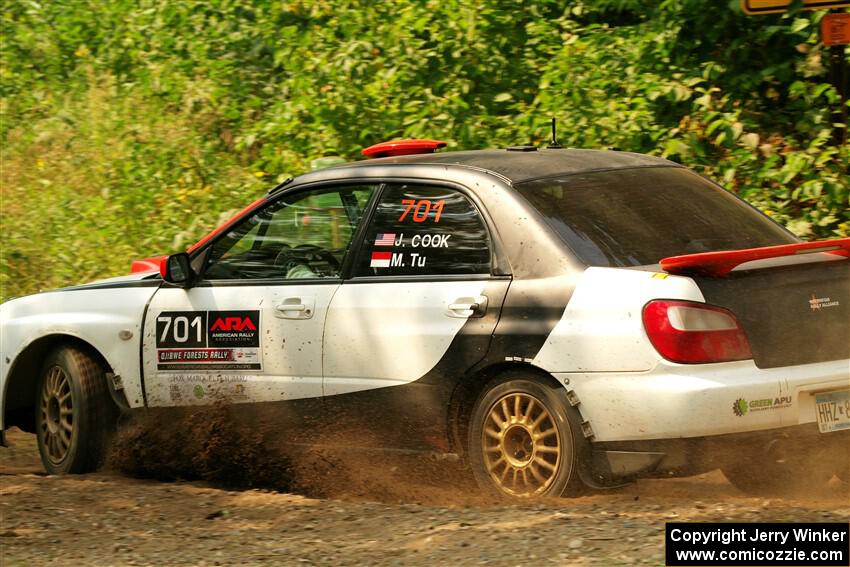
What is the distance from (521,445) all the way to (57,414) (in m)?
3.00

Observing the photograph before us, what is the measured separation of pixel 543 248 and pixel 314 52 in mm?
6463

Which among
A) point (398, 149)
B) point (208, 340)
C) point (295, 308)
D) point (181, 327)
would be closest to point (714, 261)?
point (295, 308)

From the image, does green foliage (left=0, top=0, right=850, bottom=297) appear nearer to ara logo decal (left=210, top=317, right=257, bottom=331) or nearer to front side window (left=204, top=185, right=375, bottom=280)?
front side window (left=204, top=185, right=375, bottom=280)

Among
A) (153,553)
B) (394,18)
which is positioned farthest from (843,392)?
(394,18)

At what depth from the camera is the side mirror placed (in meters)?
6.62

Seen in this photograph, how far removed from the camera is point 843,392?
5223 millimetres

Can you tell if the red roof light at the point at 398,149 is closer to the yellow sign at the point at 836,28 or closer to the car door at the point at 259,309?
the car door at the point at 259,309

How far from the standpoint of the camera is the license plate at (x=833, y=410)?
5.14m

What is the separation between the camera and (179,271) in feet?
21.8

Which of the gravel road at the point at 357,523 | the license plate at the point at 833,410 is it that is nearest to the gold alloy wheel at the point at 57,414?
the gravel road at the point at 357,523

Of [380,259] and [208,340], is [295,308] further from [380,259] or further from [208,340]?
[208,340]

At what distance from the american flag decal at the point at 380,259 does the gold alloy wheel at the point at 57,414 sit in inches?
80.6

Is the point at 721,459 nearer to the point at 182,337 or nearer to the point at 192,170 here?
the point at 182,337

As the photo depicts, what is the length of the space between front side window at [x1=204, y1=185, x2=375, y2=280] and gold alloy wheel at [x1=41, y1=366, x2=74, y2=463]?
1136 mm
